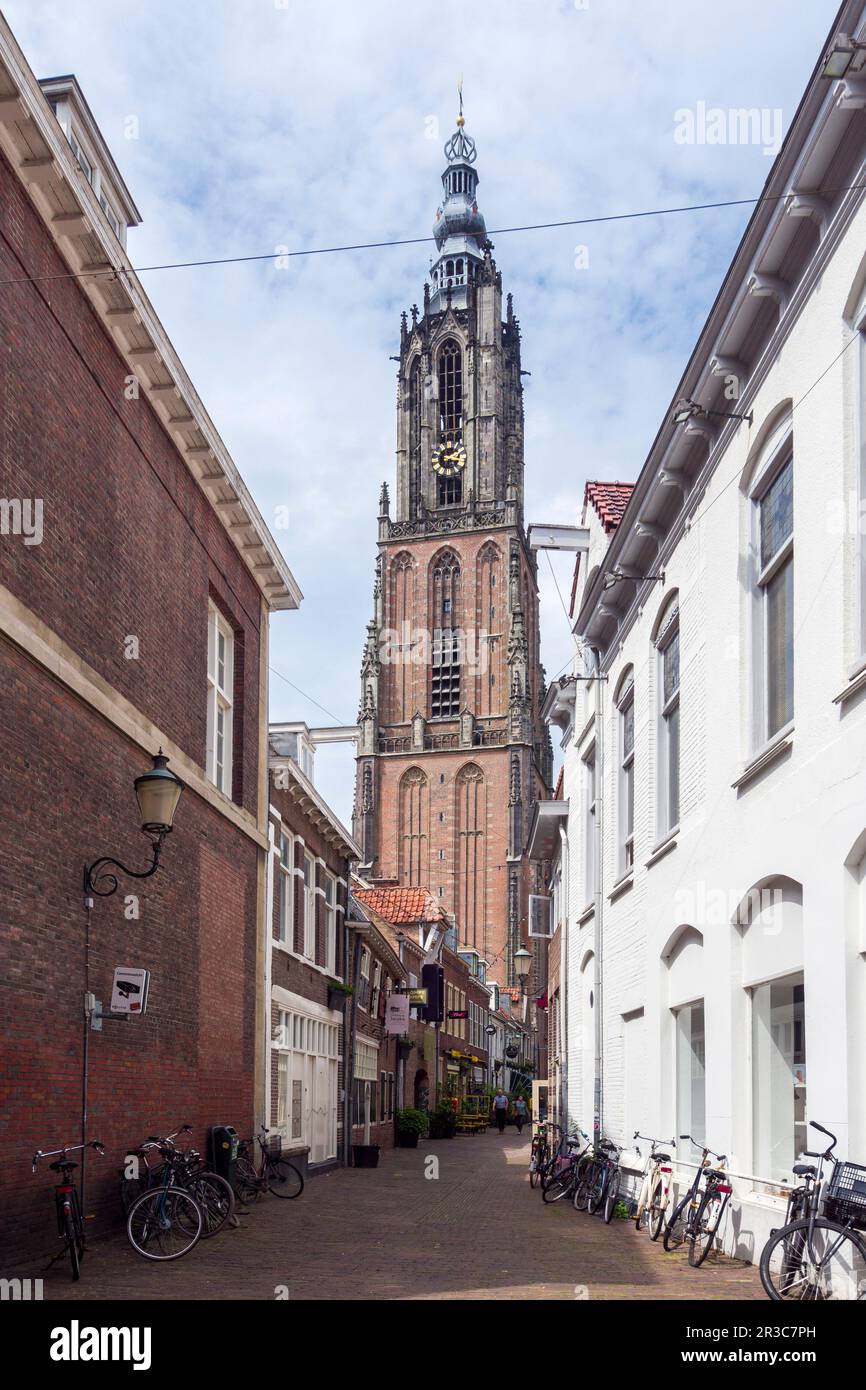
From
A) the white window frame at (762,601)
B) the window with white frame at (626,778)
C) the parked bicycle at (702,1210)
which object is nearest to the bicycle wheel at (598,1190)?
the parked bicycle at (702,1210)

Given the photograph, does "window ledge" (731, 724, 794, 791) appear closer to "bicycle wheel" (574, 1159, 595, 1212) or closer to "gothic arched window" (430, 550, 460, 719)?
"bicycle wheel" (574, 1159, 595, 1212)

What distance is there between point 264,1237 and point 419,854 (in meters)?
76.0

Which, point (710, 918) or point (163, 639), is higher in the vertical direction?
point (163, 639)

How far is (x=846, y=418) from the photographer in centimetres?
952

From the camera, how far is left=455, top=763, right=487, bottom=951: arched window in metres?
88.4

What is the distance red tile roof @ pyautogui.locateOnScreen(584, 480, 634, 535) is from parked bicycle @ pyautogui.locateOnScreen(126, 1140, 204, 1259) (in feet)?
34.6

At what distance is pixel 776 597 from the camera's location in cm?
1163

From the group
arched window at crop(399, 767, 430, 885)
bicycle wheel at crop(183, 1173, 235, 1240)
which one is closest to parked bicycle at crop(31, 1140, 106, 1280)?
bicycle wheel at crop(183, 1173, 235, 1240)

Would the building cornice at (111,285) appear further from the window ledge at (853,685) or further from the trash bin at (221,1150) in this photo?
the trash bin at (221,1150)

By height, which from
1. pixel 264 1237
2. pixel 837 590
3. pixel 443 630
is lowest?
pixel 264 1237

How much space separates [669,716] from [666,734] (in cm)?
24

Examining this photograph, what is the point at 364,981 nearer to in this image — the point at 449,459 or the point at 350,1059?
the point at 350,1059

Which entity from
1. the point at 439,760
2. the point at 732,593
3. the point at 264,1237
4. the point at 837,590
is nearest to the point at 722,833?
the point at 732,593

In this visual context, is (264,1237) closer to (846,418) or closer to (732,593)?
(732,593)
